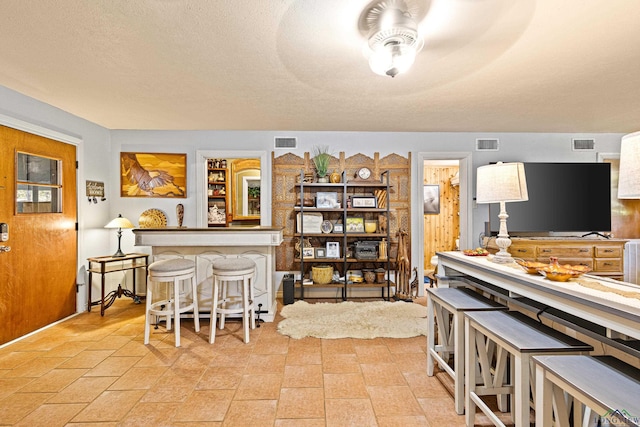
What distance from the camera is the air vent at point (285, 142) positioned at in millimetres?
4605

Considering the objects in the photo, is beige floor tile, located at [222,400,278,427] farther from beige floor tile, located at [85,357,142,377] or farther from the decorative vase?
the decorative vase

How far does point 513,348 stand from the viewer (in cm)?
139

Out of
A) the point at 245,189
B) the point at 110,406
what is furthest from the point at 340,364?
the point at 245,189

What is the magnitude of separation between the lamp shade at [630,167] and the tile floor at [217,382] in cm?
150

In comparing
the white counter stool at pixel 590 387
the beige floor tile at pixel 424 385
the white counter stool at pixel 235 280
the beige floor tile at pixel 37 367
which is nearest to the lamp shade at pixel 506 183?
the white counter stool at pixel 590 387

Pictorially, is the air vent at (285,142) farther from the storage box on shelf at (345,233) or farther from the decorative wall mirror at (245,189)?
the decorative wall mirror at (245,189)

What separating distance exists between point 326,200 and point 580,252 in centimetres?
336

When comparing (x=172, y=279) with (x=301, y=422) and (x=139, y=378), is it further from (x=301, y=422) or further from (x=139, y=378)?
(x=301, y=422)

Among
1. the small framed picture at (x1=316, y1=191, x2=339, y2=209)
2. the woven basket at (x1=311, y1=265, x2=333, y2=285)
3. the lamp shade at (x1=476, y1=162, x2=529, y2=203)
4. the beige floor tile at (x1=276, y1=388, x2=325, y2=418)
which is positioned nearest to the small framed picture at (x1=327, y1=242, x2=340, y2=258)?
the woven basket at (x1=311, y1=265, x2=333, y2=285)

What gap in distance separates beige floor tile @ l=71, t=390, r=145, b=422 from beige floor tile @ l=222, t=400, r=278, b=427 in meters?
0.66

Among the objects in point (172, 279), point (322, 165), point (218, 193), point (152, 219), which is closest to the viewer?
point (172, 279)

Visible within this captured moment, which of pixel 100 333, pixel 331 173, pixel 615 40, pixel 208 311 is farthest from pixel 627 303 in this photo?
pixel 100 333

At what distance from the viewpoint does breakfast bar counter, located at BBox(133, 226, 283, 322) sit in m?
3.15

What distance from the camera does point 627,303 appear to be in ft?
3.67
